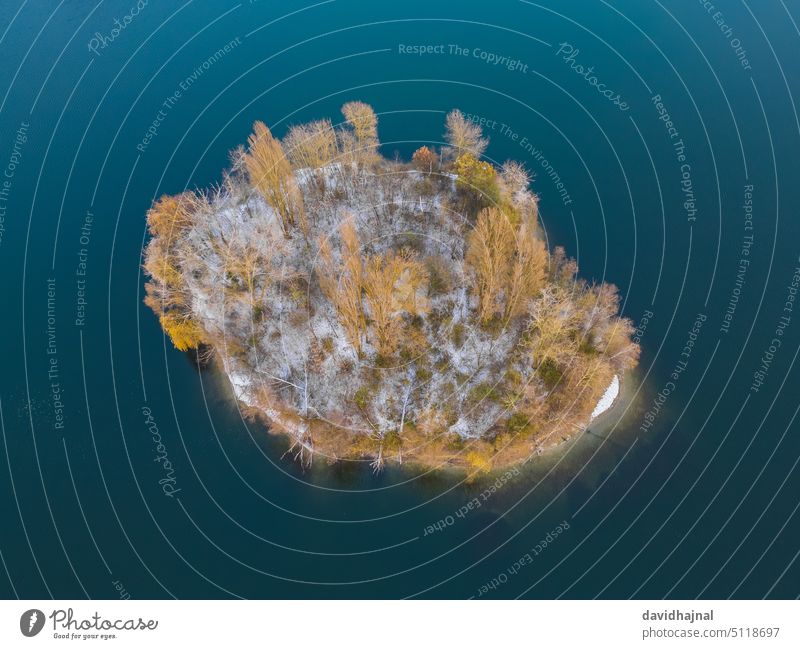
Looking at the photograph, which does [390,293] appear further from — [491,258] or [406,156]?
[406,156]

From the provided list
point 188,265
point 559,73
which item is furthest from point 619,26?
point 188,265

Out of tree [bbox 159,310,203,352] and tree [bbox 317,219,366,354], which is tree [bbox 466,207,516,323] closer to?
tree [bbox 317,219,366,354]

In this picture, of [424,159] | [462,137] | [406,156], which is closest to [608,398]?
[462,137]

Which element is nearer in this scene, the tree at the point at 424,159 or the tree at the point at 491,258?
the tree at the point at 491,258

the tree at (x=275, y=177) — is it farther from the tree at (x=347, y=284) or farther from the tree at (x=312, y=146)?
the tree at (x=347, y=284)

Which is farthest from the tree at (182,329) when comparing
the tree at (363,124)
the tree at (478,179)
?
the tree at (478,179)

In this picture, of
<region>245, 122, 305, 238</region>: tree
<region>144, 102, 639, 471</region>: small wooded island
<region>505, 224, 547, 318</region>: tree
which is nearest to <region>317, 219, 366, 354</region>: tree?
<region>144, 102, 639, 471</region>: small wooded island
